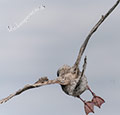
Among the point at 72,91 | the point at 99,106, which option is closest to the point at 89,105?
the point at 99,106

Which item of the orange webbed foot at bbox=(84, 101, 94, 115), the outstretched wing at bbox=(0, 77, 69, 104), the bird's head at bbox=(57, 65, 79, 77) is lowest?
the orange webbed foot at bbox=(84, 101, 94, 115)

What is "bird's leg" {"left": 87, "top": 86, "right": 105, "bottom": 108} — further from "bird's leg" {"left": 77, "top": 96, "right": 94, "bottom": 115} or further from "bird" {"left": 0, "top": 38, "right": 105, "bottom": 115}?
"bird" {"left": 0, "top": 38, "right": 105, "bottom": 115}

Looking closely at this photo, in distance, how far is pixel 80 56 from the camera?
45.0 feet

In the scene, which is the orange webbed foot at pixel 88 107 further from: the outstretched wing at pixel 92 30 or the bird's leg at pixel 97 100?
the outstretched wing at pixel 92 30

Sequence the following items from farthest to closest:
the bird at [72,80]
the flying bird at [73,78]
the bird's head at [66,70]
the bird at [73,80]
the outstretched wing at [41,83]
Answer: the bird's head at [66,70] → the bird at [73,80] → the bird at [72,80] → the flying bird at [73,78] → the outstretched wing at [41,83]

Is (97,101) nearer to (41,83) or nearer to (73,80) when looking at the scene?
(73,80)

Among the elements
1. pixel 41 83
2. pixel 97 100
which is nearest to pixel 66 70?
pixel 41 83

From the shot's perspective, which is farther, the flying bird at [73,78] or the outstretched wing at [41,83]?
the flying bird at [73,78]

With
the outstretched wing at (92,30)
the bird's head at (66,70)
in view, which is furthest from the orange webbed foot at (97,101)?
the outstretched wing at (92,30)

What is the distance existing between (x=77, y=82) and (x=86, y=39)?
136cm

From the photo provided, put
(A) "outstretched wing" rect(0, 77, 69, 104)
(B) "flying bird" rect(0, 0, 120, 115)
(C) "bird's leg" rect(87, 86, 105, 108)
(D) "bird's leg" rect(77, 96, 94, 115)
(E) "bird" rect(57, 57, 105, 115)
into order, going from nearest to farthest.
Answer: (A) "outstretched wing" rect(0, 77, 69, 104) → (B) "flying bird" rect(0, 0, 120, 115) → (E) "bird" rect(57, 57, 105, 115) → (D) "bird's leg" rect(77, 96, 94, 115) → (C) "bird's leg" rect(87, 86, 105, 108)

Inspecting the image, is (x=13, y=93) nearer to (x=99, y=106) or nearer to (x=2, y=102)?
(x=2, y=102)

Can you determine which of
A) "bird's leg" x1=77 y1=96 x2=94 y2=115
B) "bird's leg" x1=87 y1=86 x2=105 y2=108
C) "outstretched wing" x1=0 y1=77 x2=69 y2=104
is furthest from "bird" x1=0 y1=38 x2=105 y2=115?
"bird's leg" x1=87 y1=86 x2=105 y2=108

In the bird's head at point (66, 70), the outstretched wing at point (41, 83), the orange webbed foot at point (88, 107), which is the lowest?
the orange webbed foot at point (88, 107)
